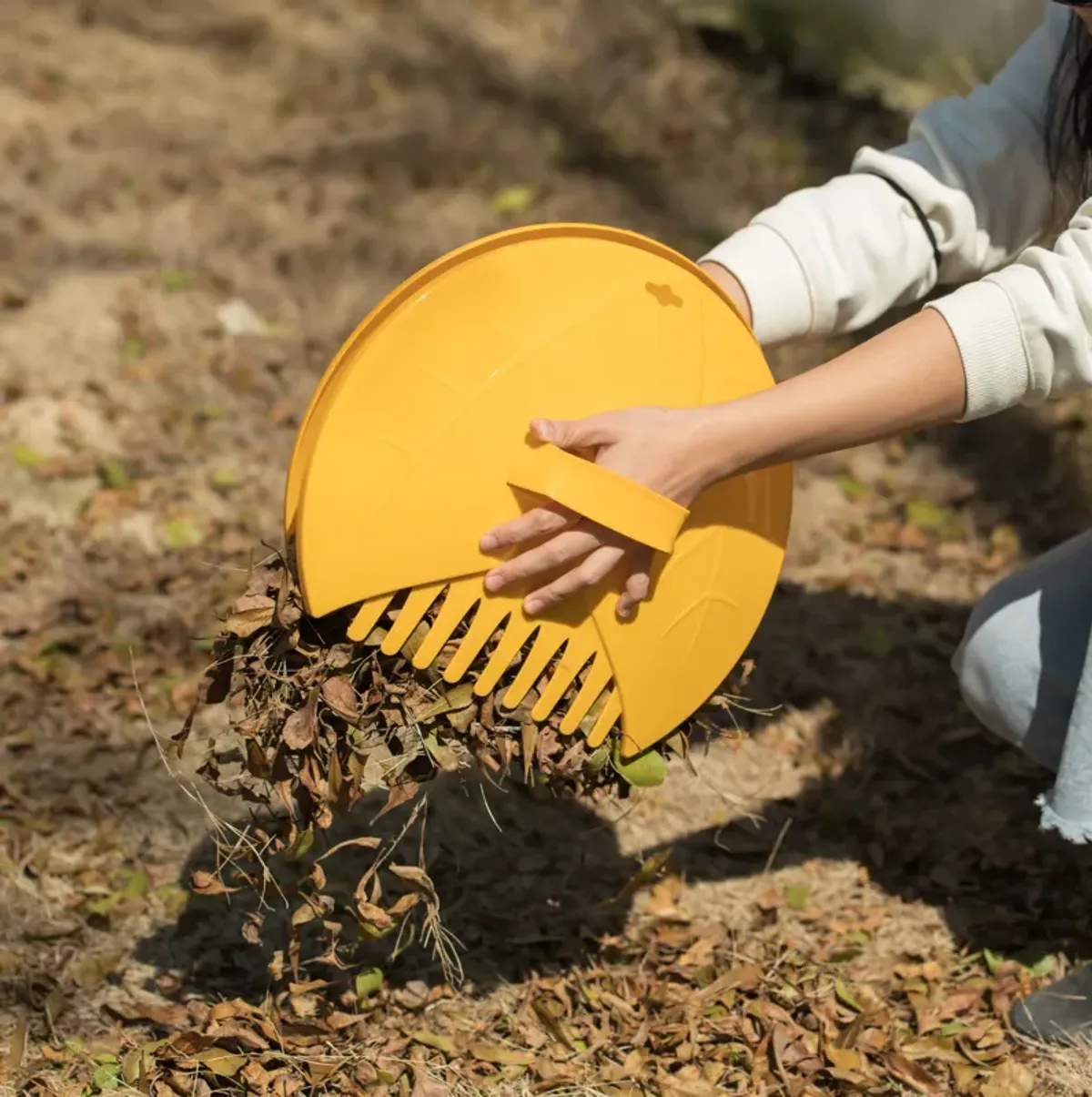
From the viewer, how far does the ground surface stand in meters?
1.67

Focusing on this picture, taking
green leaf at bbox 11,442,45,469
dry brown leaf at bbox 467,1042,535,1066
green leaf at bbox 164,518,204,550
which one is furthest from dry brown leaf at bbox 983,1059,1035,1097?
green leaf at bbox 11,442,45,469

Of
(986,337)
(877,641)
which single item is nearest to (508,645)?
(986,337)

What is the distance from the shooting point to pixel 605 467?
52.0 inches

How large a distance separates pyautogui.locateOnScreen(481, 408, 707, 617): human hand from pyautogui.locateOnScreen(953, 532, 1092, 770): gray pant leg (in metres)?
0.55

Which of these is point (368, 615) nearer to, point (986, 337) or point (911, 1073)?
point (986, 337)

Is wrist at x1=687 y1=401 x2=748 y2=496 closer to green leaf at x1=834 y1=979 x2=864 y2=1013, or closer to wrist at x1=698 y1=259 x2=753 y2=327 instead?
wrist at x1=698 y1=259 x2=753 y2=327

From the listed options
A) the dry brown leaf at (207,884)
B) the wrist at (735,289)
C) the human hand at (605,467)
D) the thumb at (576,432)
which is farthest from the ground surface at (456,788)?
the wrist at (735,289)

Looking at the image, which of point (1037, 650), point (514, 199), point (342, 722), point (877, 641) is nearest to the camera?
point (342, 722)

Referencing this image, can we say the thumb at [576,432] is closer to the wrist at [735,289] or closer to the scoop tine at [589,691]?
the scoop tine at [589,691]

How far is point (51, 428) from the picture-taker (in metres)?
2.54

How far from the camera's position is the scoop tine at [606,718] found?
1.41m

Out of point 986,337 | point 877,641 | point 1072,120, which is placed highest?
point 1072,120

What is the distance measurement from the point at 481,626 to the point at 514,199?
212cm

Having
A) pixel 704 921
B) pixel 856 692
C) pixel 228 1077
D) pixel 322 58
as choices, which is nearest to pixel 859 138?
pixel 322 58
